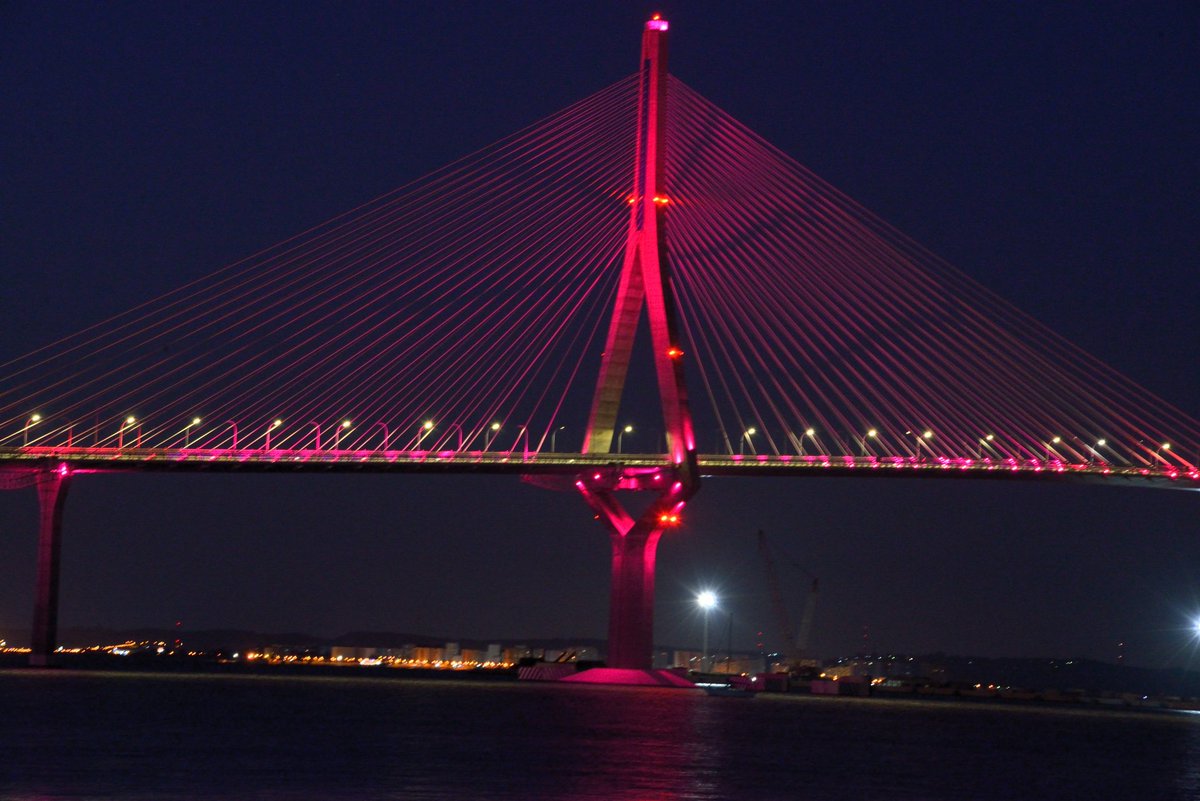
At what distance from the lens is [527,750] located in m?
41.8

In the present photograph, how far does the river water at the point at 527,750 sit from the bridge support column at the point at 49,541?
399 centimetres

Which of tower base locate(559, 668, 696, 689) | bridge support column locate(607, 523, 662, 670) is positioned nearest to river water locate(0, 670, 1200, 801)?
bridge support column locate(607, 523, 662, 670)

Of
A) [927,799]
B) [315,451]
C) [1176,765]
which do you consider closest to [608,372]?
[315,451]

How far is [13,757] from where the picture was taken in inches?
1378

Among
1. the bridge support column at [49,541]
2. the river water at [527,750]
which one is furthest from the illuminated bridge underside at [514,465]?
the river water at [527,750]

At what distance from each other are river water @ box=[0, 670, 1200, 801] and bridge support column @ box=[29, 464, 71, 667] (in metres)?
3.99

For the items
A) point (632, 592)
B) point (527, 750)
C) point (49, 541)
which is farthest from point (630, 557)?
point (527, 750)

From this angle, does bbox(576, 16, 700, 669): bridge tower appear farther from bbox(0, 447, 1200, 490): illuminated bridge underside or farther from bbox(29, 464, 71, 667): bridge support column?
bbox(29, 464, 71, 667): bridge support column

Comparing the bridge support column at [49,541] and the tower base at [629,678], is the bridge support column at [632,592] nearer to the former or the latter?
the tower base at [629,678]

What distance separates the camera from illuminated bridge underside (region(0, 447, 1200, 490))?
74.9 metres

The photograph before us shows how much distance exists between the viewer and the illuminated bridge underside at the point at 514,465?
74875 millimetres

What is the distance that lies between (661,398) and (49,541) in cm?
2702

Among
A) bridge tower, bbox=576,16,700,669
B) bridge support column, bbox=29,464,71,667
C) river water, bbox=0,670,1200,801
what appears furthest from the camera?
bridge support column, bbox=29,464,71,667

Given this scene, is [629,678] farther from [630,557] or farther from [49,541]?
[49,541]
